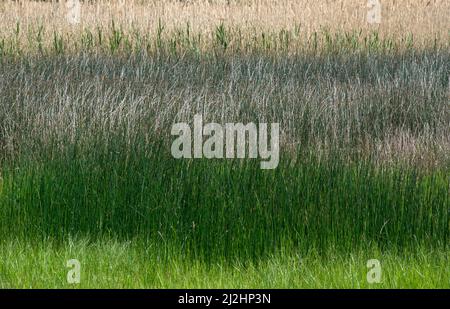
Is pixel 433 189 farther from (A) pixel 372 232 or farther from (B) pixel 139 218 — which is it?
(B) pixel 139 218

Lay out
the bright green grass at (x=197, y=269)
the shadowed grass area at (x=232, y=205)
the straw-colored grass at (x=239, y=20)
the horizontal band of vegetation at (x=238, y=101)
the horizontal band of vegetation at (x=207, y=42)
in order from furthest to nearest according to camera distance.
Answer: the straw-colored grass at (x=239, y=20) → the horizontal band of vegetation at (x=207, y=42) → the horizontal band of vegetation at (x=238, y=101) → the shadowed grass area at (x=232, y=205) → the bright green grass at (x=197, y=269)

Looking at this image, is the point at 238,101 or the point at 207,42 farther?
the point at 207,42

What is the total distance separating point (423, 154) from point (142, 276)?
251cm

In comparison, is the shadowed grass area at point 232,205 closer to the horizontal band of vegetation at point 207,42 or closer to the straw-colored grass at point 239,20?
the horizontal band of vegetation at point 207,42

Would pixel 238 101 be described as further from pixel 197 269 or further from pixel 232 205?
pixel 197 269

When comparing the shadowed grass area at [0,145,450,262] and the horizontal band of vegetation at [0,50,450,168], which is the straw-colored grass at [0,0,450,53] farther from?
the shadowed grass area at [0,145,450,262]

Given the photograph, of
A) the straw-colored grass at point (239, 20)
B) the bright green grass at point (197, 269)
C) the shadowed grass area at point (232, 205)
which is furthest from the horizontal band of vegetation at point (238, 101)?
the straw-colored grass at point (239, 20)

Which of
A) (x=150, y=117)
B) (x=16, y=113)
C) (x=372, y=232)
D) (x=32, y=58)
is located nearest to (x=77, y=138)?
(x=150, y=117)

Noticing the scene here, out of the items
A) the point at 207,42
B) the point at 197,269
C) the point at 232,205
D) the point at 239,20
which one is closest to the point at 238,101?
the point at 232,205

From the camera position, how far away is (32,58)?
10078mm

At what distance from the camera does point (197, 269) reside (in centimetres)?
475

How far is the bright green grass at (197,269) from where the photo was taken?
4.56 meters

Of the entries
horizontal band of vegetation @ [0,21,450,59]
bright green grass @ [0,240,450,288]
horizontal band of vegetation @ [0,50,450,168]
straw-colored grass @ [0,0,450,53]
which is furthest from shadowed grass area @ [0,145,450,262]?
straw-colored grass @ [0,0,450,53]

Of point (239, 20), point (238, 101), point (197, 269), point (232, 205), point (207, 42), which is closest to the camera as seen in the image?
point (197, 269)
